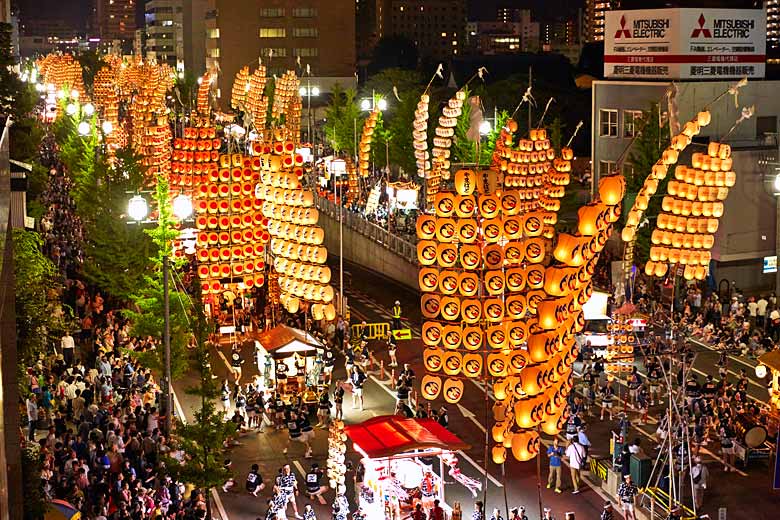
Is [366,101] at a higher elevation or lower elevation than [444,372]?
higher

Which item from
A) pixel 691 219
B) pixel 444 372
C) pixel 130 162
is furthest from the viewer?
pixel 130 162

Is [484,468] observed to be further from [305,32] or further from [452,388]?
[305,32]

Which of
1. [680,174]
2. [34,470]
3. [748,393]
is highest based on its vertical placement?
[680,174]

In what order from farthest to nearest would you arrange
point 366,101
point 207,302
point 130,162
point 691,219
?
point 366,101
point 130,162
point 207,302
point 691,219

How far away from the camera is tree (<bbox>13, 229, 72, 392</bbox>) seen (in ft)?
86.9

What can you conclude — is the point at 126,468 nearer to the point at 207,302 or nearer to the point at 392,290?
the point at 207,302

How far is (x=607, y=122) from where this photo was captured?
68375mm

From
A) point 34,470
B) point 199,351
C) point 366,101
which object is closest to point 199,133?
point 199,351

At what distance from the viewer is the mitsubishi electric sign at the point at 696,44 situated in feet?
214

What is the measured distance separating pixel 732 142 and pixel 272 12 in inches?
4371

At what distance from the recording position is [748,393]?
41.4 m

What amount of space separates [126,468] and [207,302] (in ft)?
66.3

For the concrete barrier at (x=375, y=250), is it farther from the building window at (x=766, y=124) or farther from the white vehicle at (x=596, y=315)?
the building window at (x=766, y=124)

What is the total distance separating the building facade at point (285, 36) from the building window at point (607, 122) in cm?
9505
